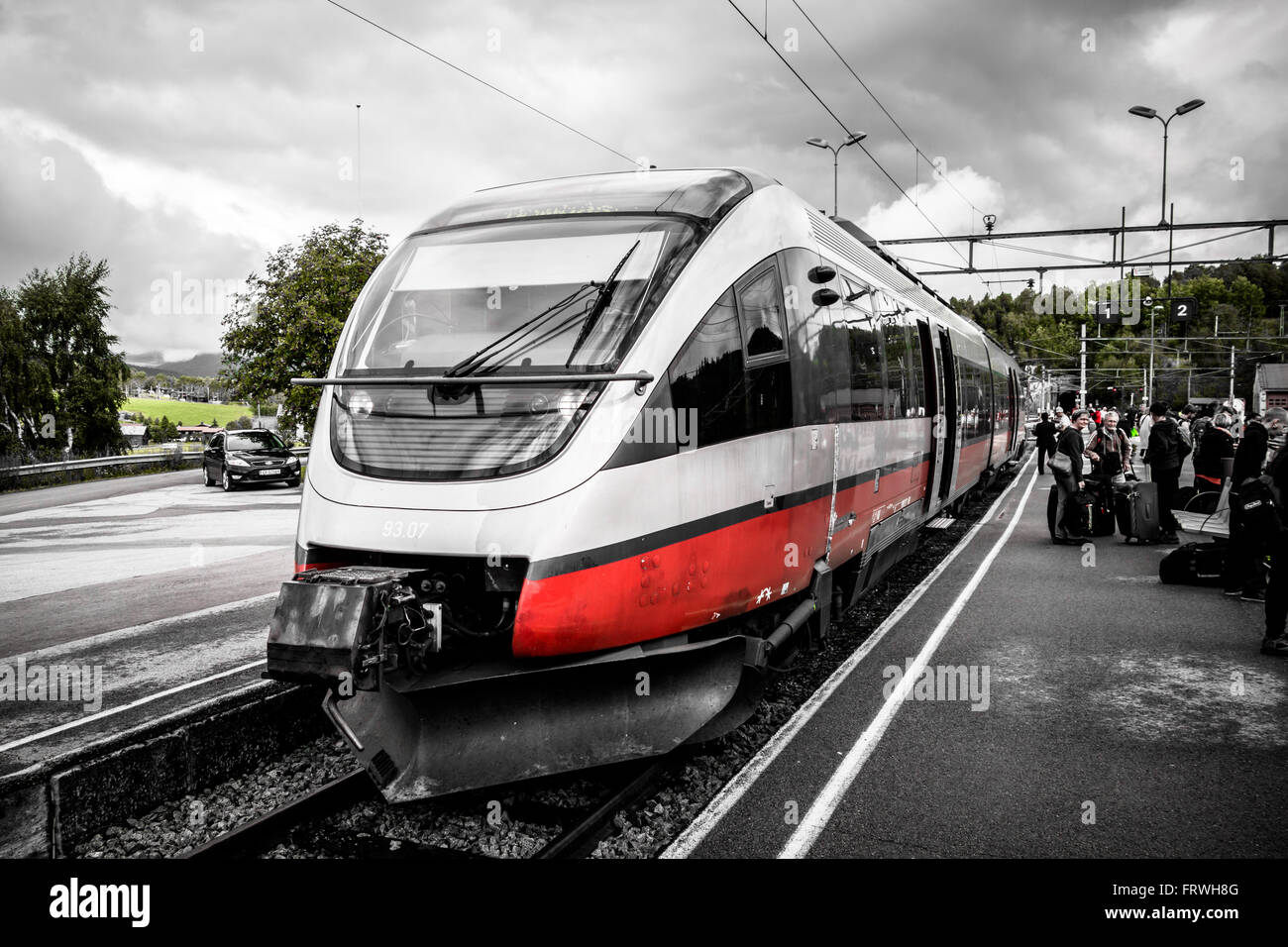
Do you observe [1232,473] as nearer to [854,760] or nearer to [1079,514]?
[1079,514]

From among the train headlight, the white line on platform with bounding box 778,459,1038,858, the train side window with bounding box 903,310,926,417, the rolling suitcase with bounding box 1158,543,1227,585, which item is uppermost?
the train side window with bounding box 903,310,926,417

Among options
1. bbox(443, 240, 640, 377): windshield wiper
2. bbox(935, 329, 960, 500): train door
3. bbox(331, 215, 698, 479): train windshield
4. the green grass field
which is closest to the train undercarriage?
bbox(331, 215, 698, 479): train windshield

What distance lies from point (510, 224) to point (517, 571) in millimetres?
2197

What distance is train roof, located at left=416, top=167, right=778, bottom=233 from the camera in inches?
201

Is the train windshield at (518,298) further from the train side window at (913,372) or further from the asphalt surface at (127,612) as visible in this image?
the train side window at (913,372)

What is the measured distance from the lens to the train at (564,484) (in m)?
4.11

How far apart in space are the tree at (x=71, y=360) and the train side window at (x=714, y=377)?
170ft

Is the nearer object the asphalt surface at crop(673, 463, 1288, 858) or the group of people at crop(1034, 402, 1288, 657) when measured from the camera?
the asphalt surface at crop(673, 463, 1288, 858)

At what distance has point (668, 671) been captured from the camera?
4391mm

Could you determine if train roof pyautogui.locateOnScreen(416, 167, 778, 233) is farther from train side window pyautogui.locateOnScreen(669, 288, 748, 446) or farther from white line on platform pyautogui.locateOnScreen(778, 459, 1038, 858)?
white line on platform pyautogui.locateOnScreen(778, 459, 1038, 858)

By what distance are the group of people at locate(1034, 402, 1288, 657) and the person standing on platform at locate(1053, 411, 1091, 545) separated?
0.01 metres

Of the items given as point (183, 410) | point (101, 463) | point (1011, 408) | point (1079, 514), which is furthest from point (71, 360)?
point (183, 410)

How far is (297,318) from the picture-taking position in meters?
22.2

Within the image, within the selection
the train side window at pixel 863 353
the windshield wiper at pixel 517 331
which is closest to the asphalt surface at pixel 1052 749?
the train side window at pixel 863 353
